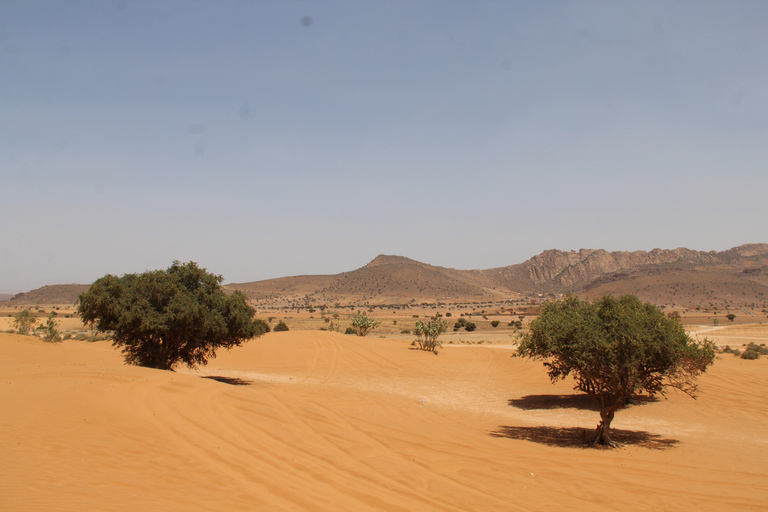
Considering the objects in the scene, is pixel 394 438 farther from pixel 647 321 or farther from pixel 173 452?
pixel 647 321

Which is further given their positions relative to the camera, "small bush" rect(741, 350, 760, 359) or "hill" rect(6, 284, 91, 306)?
"hill" rect(6, 284, 91, 306)

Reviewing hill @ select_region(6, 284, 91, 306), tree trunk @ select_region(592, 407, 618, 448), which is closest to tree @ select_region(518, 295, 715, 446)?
tree trunk @ select_region(592, 407, 618, 448)

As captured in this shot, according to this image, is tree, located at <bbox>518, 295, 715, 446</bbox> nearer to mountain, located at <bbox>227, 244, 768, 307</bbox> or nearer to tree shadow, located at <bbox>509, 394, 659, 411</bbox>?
tree shadow, located at <bbox>509, 394, 659, 411</bbox>

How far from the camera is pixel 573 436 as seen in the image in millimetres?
14484

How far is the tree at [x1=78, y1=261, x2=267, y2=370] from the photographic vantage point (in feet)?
60.2

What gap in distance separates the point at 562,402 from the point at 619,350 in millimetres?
8248

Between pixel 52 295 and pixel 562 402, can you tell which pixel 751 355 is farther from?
pixel 52 295

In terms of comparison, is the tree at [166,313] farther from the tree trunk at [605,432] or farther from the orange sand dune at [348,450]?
the tree trunk at [605,432]

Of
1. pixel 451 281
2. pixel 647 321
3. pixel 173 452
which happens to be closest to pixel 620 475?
pixel 647 321

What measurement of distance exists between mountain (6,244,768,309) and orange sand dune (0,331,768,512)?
308ft

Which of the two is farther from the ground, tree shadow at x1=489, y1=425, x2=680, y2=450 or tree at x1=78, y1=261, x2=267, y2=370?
tree at x1=78, y1=261, x2=267, y2=370

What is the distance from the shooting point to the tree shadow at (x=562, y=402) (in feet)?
62.1

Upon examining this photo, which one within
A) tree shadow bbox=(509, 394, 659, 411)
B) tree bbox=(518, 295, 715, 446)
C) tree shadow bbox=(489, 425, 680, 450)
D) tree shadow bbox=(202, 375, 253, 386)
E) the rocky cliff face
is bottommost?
tree shadow bbox=(509, 394, 659, 411)

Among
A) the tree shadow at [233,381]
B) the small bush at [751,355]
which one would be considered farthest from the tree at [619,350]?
the small bush at [751,355]
